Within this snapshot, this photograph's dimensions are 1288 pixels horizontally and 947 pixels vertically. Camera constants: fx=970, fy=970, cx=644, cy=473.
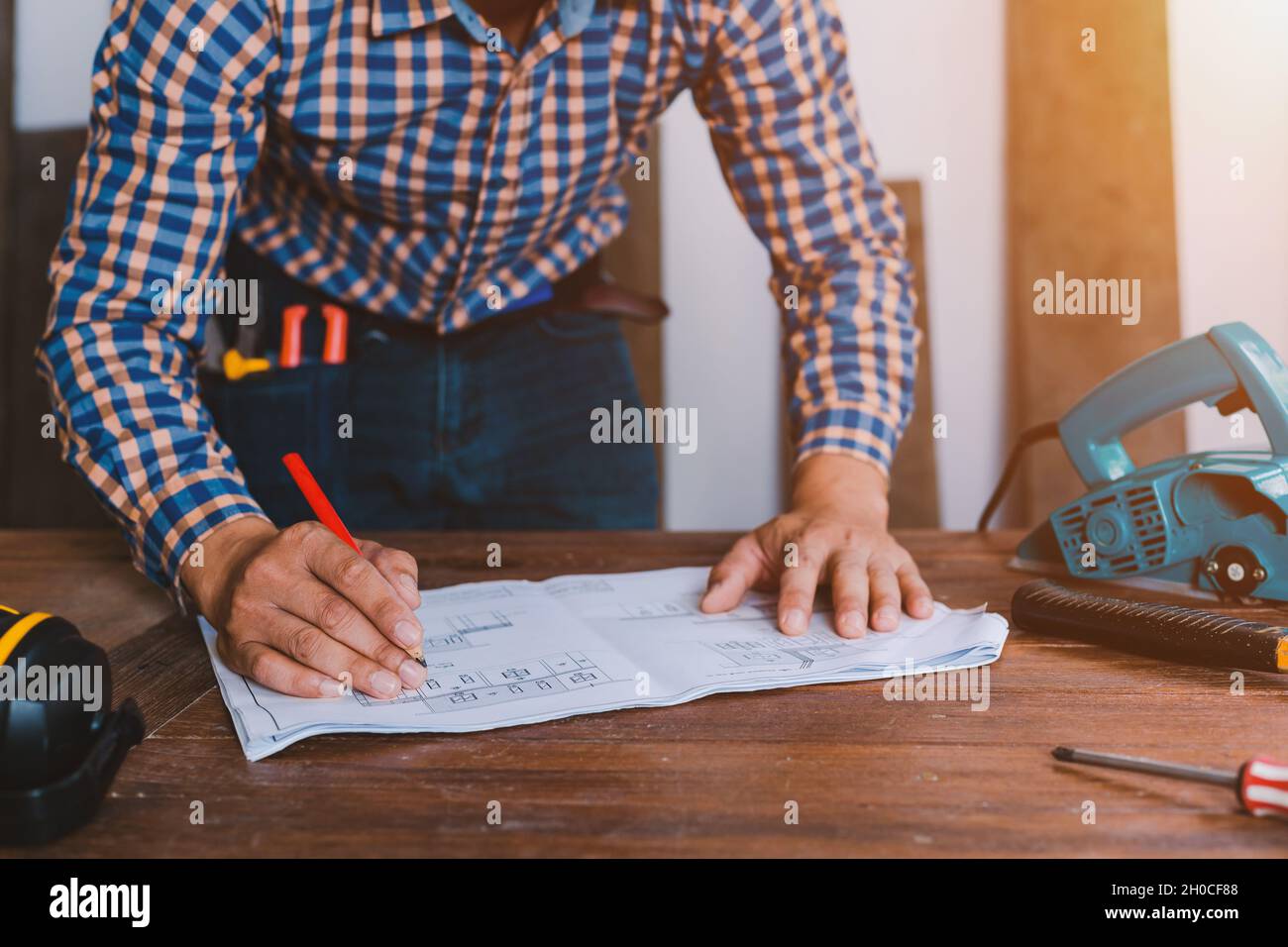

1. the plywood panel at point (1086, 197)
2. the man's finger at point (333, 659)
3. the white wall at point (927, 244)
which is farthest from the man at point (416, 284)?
the plywood panel at point (1086, 197)

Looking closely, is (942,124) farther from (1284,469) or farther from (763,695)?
(763,695)

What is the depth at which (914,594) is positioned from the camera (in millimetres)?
704

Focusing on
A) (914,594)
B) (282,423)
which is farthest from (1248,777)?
(282,423)

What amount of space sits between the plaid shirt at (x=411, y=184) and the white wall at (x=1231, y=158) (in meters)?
1.34

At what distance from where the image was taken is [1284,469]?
0.70 meters

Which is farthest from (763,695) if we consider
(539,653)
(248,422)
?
(248,422)

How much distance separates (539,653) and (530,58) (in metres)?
0.62

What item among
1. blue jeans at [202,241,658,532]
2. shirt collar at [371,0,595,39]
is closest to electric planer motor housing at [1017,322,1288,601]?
blue jeans at [202,241,658,532]

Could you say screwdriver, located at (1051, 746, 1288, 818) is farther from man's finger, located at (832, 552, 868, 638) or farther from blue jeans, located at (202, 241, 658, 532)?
blue jeans, located at (202, 241, 658, 532)

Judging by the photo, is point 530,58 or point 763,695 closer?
point 763,695

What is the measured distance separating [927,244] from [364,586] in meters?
2.02

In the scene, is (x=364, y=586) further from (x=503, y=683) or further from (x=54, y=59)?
(x=54, y=59)

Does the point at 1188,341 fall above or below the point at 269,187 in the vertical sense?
below

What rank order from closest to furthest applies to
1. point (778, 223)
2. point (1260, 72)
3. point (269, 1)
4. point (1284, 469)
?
point (1284, 469), point (269, 1), point (778, 223), point (1260, 72)
